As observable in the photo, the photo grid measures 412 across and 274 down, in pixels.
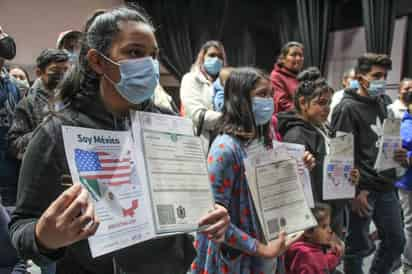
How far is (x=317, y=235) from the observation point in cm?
210

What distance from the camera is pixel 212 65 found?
3.38 metres

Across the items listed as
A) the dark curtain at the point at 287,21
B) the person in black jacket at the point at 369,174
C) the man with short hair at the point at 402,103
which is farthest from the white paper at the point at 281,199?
the dark curtain at the point at 287,21

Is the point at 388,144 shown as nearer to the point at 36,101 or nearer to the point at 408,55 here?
the point at 36,101

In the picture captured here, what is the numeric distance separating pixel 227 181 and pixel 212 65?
1903mm

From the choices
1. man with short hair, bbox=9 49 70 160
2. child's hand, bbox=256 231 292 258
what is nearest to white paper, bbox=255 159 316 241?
child's hand, bbox=256 231 292 258

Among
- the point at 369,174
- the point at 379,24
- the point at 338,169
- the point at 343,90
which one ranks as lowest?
the point at 369,174

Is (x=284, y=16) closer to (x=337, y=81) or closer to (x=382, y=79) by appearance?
(x=337, y=81)

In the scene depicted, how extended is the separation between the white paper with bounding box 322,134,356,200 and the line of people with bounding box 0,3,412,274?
0.17 ft

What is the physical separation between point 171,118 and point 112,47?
237mm

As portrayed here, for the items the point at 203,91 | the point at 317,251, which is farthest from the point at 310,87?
the point at 203,91

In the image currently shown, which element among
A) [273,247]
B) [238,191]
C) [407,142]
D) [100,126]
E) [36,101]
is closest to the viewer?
[100,126]

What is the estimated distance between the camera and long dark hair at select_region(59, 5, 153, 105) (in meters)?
1.06

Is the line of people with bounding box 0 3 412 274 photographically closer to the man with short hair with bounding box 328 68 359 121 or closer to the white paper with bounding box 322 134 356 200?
the white paper with bounding box 322 134 356 200

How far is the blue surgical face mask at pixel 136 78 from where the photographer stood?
1053mm
